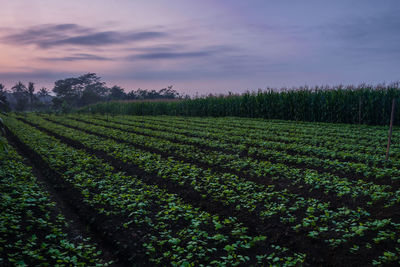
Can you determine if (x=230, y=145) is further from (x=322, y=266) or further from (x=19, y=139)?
(x=19, y=139)

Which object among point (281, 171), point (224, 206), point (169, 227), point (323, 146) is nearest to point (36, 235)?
point (169, 227)

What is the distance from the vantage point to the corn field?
21609 mm

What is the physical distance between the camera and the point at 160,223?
18.0 feet

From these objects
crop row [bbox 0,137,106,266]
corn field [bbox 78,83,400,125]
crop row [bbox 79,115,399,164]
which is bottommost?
crop row [bbox 0,137,106,266]

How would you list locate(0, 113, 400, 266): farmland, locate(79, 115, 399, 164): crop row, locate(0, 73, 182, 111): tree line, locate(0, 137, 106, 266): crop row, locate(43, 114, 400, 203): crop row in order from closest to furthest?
locate(0, 137, 106, 266): crop row < locate(0, 113, 400, 266): farmland < locate(43, 114, 400, 203): crop row < locate(79, 115, 399, 164): crop row < locate(0, 73, 182, 111): tree line

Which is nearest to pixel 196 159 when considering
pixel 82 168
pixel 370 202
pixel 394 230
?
pixel 82 168

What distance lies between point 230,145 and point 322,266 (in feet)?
28.5

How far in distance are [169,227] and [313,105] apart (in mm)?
22205

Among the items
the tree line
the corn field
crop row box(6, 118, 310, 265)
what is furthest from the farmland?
the tree line

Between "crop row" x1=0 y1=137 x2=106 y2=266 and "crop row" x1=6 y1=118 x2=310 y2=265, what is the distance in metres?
0.69

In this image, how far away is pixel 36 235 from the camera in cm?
509

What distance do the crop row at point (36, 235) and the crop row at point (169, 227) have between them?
2.27 ft

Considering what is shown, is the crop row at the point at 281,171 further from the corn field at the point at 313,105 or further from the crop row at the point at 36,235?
the corn field at the point at 313,105

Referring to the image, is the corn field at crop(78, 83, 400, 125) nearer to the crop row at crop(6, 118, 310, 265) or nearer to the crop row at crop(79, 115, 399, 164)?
the crop row at crop(79, 115, 399, 164)
